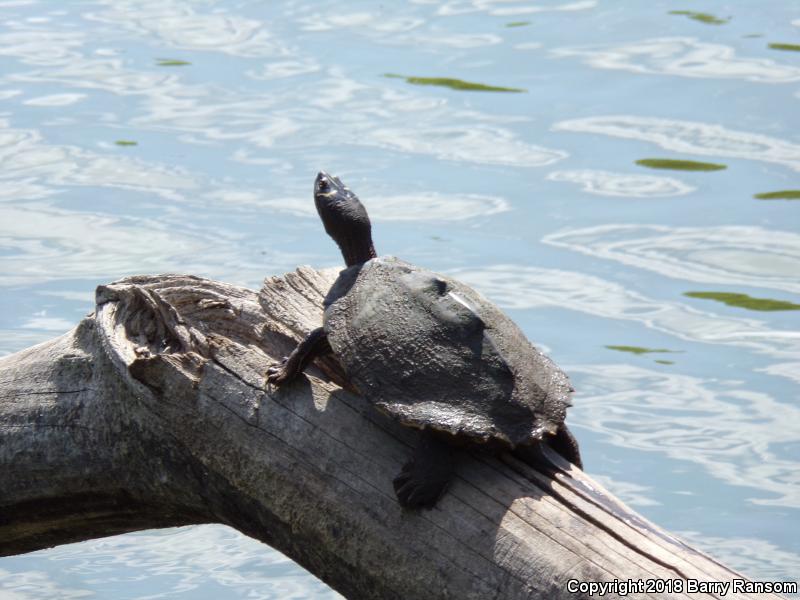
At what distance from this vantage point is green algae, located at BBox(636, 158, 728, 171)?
6305 mm

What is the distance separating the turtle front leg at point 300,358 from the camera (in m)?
2.43

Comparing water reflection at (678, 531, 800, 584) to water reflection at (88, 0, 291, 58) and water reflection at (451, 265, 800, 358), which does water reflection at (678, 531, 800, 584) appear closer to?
water reflection at (451, 265, 800, 358)

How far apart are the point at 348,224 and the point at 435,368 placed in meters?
0.72

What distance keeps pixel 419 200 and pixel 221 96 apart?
182 cm

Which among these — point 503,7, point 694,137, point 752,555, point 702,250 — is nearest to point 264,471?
point 752,555

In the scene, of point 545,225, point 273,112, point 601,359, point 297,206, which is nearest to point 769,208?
point 545,225

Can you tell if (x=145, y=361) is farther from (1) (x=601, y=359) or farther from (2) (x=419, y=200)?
(2) (x=419, y=200)

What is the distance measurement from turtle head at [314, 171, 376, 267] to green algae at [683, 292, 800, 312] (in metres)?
2.65

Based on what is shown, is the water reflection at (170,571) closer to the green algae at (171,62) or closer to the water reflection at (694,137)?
the water reflection at (694,137)

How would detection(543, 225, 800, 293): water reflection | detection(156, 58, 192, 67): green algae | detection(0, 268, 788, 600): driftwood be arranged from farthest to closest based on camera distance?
detection(156, 58, 192, 67): green algae → detection(543, 225, 800, 293): water reflection → detection(0, 268, 788, 600): driftwood

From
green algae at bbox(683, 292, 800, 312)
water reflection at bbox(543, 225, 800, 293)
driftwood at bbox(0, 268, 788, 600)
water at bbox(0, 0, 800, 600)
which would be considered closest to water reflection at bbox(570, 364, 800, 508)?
water at bbox(0, 0, 800, 600)

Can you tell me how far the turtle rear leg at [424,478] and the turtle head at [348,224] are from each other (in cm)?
81

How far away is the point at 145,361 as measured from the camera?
250 cm

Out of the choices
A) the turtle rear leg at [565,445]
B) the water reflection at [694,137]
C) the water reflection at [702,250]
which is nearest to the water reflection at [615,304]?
the water reflection at [702,250]
